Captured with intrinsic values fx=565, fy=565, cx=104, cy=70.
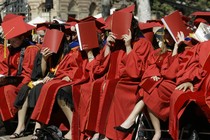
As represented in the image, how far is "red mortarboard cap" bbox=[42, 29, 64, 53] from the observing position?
820 centimetres

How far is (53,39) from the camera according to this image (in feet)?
27.0

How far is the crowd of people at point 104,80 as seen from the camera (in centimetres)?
675

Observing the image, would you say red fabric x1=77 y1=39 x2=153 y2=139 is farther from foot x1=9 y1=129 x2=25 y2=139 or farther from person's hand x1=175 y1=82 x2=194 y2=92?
foot x1=9 y1=129 x2=25 y2=139

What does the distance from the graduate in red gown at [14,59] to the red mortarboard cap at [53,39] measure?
0.62m

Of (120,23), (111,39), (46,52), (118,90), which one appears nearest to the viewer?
(118,90)

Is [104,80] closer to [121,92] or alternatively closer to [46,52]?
[121,92]

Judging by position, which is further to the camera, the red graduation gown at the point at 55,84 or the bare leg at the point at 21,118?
the bare leg at the point at 21,118

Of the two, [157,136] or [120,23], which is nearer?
[157,136]

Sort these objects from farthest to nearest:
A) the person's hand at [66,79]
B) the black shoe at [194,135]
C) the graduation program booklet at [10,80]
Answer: the graduation program booklet at [10,80], the person's hand at [66,79], the black shoe at [194,135]

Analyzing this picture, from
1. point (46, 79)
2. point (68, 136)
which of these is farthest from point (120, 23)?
point (68, 136)

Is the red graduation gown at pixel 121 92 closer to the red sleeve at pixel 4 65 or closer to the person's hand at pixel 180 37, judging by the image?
the person's hand at pixel 180 37

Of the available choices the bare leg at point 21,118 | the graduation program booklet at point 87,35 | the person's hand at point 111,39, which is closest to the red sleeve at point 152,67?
the person's hand at point 111,39

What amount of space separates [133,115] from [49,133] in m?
1.44

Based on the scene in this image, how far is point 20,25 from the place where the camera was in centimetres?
875
